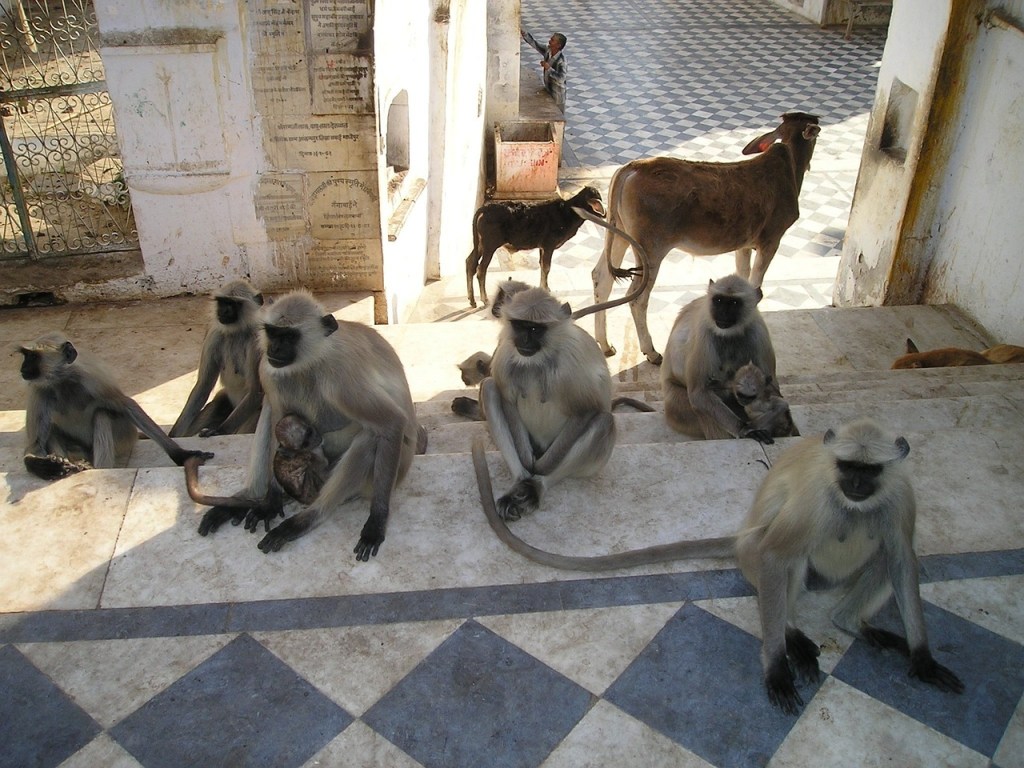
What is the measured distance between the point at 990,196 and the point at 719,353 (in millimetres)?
3275

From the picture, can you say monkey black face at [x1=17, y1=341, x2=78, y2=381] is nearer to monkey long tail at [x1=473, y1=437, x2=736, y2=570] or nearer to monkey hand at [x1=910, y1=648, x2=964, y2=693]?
monkey long tail at [x1=473, y1=437, x2=736, y2=570]

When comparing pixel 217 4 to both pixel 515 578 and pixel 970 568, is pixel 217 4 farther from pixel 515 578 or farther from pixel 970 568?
pixel 970 568

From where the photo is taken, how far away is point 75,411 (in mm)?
4148

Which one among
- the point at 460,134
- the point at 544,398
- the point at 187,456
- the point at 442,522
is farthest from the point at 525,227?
the point at 442,522

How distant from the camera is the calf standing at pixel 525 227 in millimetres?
8203

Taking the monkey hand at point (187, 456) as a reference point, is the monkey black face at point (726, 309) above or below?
above

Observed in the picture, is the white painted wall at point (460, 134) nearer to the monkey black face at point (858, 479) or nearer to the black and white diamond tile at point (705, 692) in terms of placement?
the black and white diamond tile at point (705, 692)

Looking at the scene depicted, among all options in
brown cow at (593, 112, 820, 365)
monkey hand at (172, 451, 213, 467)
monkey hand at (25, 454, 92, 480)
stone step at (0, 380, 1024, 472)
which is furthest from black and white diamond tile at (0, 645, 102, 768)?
brown cow at (593, 112, 820, 365)

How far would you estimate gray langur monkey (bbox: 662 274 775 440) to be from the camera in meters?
4.34

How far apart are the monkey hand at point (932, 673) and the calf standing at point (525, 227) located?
5.93 meters

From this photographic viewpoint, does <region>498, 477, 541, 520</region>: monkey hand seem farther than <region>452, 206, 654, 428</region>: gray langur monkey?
No

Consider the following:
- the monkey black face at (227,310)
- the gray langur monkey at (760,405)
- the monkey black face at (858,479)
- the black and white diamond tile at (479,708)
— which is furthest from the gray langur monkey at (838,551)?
the monkey black face at (227,310)

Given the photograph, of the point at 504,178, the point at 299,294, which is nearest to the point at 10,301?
the point at 299,294

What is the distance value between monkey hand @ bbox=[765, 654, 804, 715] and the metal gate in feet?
18.4
